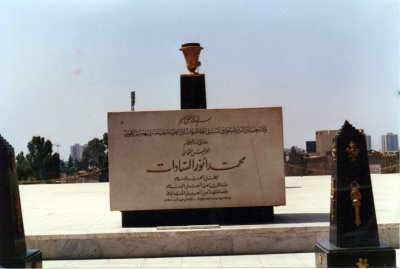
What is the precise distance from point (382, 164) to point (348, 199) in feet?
67.7

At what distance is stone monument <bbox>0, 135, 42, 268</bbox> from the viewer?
418 cm

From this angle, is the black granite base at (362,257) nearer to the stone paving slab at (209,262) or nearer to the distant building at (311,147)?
the stone paving slab at (209,262)

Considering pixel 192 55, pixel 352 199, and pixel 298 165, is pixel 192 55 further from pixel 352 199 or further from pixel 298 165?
pixel 298 165

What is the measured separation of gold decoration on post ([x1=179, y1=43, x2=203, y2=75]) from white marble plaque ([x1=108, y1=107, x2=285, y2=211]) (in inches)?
44.4

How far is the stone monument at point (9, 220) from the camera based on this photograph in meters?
4.18

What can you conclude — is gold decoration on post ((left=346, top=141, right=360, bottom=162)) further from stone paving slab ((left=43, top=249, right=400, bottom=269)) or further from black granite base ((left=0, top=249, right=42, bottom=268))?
black granite base ((left=0, top=249, right=42, bottom=268))

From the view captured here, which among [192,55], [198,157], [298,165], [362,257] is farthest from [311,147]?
[362,257]

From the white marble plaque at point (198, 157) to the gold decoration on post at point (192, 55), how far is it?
1.13 meters

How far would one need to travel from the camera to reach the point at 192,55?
7969mm

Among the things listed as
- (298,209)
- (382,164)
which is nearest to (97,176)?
Answer: (382,164)

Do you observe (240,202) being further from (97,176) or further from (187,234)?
(97,176)

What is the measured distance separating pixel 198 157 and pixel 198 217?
923mm

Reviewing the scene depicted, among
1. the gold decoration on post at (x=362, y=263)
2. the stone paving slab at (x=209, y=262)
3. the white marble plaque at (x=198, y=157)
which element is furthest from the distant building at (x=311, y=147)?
the gold decoration on post at (x=362, y=263)

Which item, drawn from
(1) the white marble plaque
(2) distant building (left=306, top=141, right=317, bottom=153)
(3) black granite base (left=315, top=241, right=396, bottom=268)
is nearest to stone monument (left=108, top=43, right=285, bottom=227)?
(1) the white marble plaque
